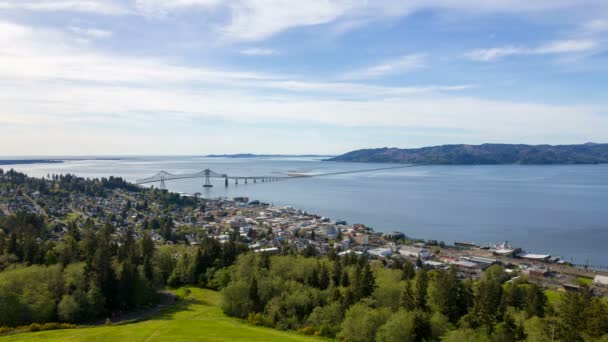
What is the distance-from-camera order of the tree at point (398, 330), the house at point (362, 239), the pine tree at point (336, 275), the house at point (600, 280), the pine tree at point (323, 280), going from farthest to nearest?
the house at point (362, 239), the house at point (600, 280), the pine tree at point (336, 275), the pine tree at point (323, 280), the tree at point (398, 330)

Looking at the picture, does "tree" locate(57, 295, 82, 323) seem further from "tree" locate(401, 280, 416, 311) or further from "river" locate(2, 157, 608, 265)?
"river" locate(2, 157, 608, 265)

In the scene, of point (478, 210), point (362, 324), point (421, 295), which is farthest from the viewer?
point (478, 210)

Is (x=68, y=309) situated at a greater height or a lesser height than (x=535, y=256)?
greater

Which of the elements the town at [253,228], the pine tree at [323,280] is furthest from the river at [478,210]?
the pine tree at [323,280]

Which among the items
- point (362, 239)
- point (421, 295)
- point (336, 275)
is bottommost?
point (362, 239)

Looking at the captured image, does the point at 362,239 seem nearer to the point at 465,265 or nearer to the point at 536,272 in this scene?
the point at 465,265

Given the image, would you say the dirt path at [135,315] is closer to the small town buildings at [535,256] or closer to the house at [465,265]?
the house at [465,265]

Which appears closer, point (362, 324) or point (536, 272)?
point (362, 324)

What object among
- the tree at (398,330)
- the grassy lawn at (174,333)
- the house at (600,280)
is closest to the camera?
the grassy lawn at (174,333)

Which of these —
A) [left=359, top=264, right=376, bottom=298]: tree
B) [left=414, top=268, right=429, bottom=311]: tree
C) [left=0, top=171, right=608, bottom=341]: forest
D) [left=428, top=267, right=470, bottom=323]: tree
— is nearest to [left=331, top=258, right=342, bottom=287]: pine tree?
[left=0, top=171, right=608, bottom=341]: forest

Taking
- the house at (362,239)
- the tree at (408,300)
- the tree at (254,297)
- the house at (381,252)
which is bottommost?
the house at (381,252)

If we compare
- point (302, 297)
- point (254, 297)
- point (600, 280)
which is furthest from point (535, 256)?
point (254, 297)

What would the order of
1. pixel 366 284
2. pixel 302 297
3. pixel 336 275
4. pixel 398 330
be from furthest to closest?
pixel 336 275, pixel 302 297, pixel 366 284, pixel 398 330
